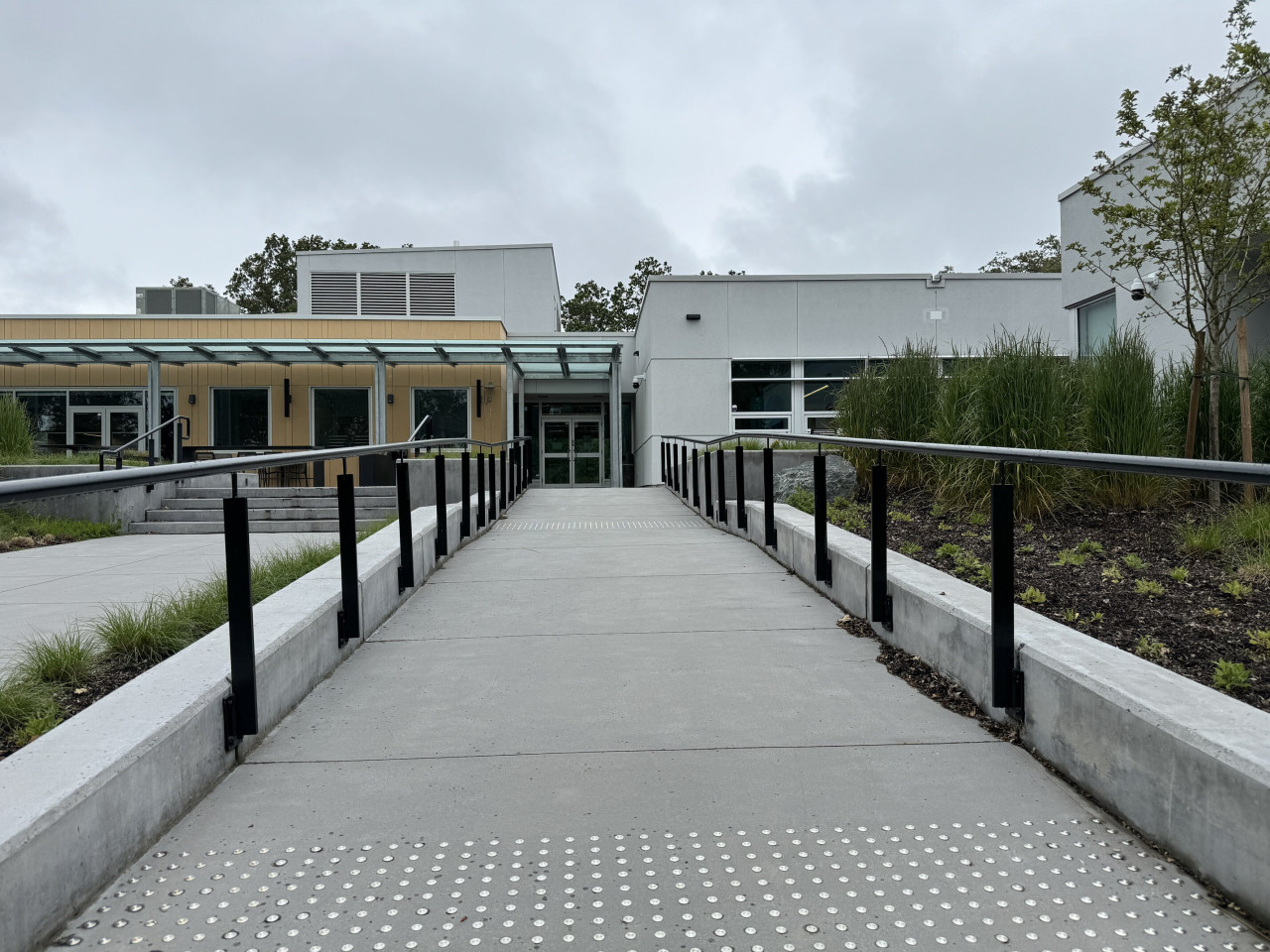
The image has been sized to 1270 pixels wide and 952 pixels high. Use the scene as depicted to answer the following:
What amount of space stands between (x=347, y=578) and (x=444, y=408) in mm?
18227

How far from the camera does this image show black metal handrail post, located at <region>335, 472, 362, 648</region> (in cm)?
407

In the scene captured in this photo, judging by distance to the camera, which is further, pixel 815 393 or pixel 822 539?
pixel 815 393

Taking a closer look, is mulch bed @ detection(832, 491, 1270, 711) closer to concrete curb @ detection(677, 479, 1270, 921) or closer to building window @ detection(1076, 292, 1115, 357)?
concrete curb @ detection(677, 479, 1270, 921)

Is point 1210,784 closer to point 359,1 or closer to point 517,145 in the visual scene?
point 359,1

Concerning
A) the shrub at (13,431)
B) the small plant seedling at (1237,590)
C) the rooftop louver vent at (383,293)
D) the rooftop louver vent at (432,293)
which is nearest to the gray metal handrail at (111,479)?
the small plant seedling at (1237,590)

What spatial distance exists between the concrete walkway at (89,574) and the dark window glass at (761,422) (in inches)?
485

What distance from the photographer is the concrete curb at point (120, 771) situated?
182cm

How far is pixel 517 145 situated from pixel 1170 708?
28319 millimetres

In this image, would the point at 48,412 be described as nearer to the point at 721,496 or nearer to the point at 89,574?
the point at 89,574

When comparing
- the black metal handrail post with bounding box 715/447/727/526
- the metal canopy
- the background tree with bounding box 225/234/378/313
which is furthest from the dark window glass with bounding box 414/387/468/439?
the background tree with bounding box 225/234/378/313

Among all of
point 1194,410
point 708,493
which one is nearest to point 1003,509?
point 1194,410

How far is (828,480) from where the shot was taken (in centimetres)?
833

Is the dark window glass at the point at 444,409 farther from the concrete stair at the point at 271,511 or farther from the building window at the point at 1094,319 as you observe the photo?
the building window at the point at 1094,319

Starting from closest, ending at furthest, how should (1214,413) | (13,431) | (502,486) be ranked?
(1214,413) < (502,486) < (13,431)
